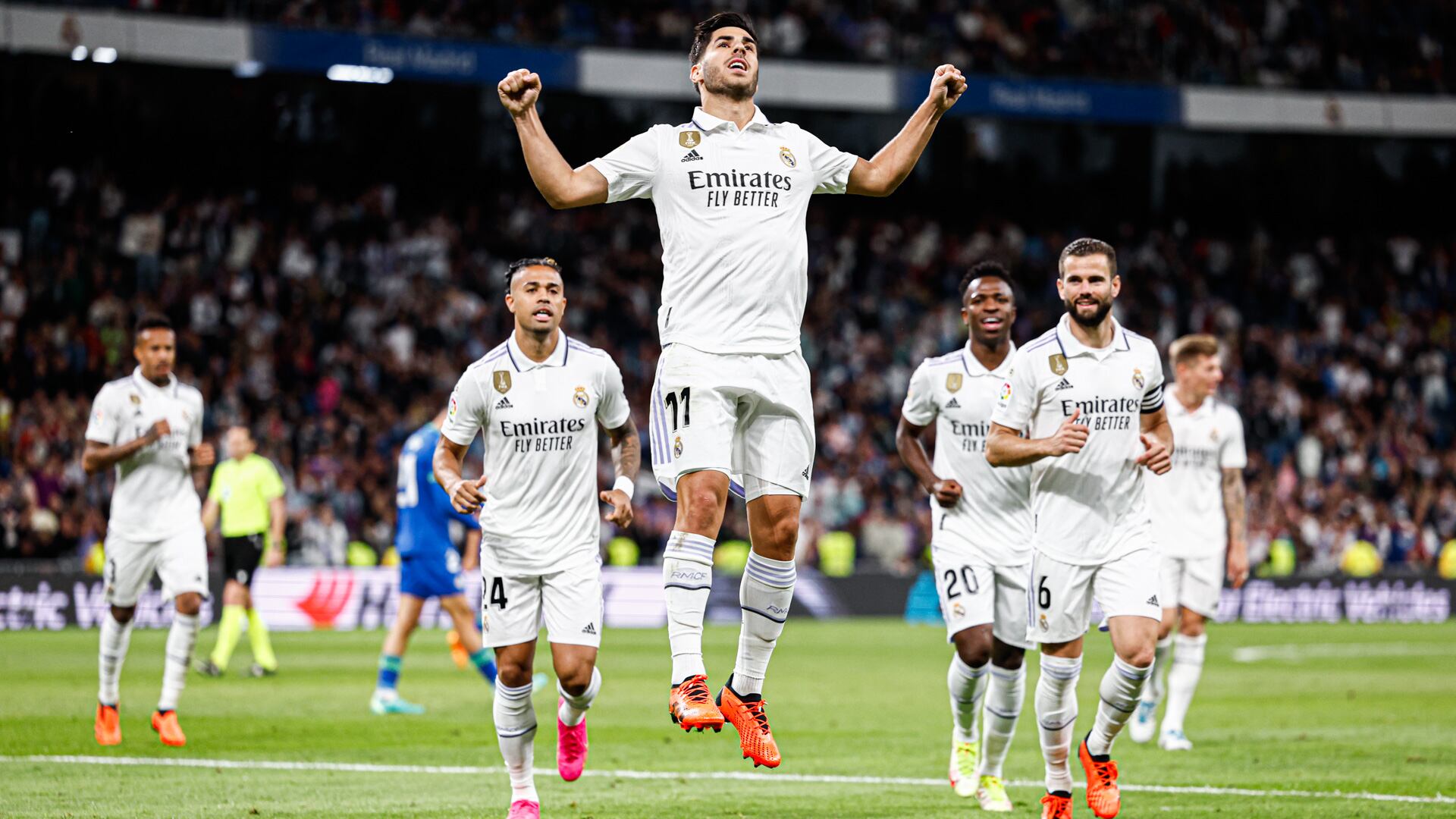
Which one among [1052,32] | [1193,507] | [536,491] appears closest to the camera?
[536,491]

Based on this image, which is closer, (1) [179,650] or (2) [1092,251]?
(2) [1092,251]

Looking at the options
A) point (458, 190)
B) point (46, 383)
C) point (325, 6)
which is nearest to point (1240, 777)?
point (46, 383)

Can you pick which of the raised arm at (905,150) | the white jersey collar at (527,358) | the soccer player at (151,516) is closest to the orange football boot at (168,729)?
the soccer player at (151,516)

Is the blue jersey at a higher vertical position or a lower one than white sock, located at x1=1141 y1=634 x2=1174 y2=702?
higher

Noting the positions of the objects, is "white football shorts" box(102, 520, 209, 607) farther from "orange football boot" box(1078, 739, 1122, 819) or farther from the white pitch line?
"orange football boot" box(1078, 739, 1122, 819)

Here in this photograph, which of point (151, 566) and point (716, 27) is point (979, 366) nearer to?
point (716, 27)

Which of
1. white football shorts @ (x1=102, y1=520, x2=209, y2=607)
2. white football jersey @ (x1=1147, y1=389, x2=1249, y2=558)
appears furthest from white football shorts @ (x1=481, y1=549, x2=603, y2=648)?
white football jersey @ (x1=1147, y1=389, x2=1249, y2=558)

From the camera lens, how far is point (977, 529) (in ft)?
35.9

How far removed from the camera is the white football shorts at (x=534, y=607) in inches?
378

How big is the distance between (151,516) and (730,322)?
731 centimetres

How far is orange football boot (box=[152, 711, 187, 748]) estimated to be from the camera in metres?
13.0

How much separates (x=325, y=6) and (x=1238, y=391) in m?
20.4

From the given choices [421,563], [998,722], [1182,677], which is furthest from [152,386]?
[1182,677]

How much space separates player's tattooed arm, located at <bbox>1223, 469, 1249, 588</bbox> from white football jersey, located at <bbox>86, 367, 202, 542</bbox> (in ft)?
26.0
